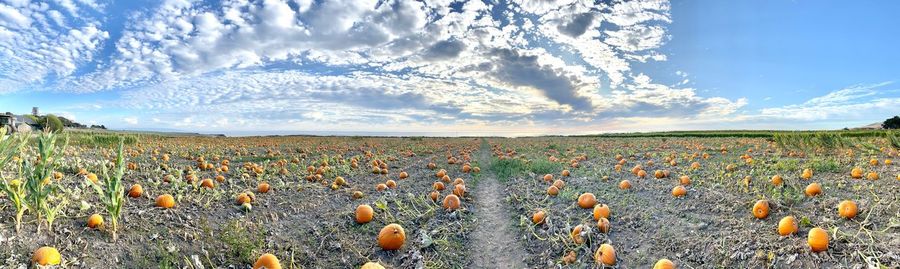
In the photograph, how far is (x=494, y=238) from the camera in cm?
711

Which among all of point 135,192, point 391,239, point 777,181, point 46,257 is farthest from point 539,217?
point 135,192

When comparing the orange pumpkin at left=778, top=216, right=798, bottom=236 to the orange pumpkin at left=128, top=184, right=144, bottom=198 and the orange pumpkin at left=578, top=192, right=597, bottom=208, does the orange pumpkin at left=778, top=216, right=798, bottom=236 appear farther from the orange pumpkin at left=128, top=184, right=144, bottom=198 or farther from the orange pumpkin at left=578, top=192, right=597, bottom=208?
the orange pumpkin at left=128, top=184, right=144, bottom=198

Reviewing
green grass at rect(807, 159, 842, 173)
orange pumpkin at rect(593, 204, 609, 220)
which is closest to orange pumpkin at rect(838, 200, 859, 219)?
orange pumpkin at rect(593, 204, 609, 220)

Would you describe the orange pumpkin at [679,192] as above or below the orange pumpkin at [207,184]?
below

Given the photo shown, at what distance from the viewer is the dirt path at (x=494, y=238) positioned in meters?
6.21

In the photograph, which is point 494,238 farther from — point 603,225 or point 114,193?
point 114,193

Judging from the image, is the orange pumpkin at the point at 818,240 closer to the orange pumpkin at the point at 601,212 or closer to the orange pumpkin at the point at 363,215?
the orange pumpkin at the point at 601,212

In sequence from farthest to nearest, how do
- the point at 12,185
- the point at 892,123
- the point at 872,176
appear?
1. the point at 892,123
2. the point at 872,176
3. the point at 12,185

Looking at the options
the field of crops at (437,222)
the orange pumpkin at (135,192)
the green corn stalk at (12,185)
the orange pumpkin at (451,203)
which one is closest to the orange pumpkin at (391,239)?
the field of crops at (437,222)

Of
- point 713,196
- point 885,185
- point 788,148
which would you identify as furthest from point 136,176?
point 788,148

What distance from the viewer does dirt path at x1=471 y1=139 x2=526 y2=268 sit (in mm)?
6215

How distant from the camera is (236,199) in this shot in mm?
7758

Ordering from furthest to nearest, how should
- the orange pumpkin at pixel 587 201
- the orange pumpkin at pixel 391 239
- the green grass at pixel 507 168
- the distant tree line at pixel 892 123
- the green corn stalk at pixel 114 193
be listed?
the distant tree line at pixel 892 123 < the green grass at pixel 507 168 < the orange pumpkin at pixel 587 201 < the orange pumpkin at pixel 391 239 < the green corn stalk at pixel 114 193

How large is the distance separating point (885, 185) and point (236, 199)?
1146 cm
